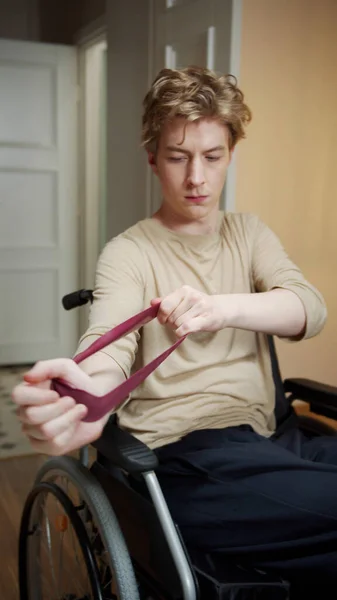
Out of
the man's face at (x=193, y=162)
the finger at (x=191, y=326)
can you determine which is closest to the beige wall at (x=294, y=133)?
the man's face at (x=193, y=162)

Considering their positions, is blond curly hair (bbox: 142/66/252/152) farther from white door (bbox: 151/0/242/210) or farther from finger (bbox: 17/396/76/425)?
white door (bbox: 151/0/242/210)

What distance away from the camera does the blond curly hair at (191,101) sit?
3.89 ft

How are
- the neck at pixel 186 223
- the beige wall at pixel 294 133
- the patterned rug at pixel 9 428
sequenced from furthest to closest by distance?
the patterned rug at pixel 9 428 < the beige wall at pixel 294 133 < the neck at pixel 186 223

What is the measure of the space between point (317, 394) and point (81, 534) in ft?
2.04

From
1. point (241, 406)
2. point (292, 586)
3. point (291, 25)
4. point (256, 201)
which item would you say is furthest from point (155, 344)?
point (291, 25)

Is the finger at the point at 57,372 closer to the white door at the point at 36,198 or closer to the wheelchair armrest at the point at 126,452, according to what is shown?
the wheelchair armrest at the point at 126,452

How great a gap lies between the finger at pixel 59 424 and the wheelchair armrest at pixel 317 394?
786mm

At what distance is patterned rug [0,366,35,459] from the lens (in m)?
2.73

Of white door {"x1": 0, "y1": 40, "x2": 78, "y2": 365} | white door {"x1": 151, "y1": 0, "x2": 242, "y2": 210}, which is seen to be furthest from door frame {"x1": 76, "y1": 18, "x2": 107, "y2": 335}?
white door {"x1": 151, "y1": 0, "x2": 242, "y2": 210}

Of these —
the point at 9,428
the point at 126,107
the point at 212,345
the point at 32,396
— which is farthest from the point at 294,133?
the point at 32,396

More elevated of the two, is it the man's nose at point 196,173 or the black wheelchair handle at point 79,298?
the man's nose at point 196,173

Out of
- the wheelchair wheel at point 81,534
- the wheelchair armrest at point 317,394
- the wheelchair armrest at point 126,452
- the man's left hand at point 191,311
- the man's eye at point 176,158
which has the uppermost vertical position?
the man's eye at point 176,158

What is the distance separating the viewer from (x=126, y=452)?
987 mm

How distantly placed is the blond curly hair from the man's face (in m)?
0.02
